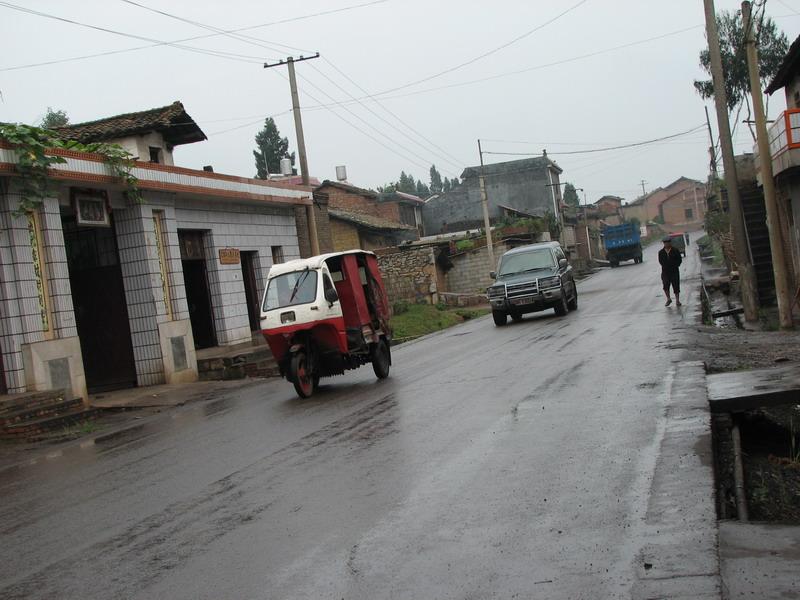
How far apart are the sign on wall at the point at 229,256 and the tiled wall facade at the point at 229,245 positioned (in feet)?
0.34

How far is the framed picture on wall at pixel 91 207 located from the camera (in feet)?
58.2

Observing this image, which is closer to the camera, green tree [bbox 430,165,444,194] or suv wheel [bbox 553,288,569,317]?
suv wheel [bbox 553,288,569,317]

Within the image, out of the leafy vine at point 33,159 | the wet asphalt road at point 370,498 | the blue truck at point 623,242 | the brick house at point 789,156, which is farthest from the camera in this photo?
the blue truck at point 623,242

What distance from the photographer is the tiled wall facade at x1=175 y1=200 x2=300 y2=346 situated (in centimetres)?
2259

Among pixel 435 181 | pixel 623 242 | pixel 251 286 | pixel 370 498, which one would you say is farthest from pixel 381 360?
pixel 435 181

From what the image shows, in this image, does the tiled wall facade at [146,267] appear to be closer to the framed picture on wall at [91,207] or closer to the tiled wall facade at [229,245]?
the tiled wall facade at [229,245]

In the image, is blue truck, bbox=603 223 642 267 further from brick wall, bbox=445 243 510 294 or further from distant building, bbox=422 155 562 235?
brick wall, bbox=445 243 510 294

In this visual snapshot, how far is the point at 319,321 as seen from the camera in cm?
1409

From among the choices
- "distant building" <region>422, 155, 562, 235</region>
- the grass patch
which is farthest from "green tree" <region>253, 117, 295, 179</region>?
the grass patch

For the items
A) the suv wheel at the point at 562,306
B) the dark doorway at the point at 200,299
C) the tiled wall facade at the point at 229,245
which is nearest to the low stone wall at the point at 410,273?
the tiled wall facade at the point at 229,245

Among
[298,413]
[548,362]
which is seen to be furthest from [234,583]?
[548,362]

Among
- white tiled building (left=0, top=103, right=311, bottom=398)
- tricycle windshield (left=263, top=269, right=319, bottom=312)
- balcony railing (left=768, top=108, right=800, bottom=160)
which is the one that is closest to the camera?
tricycle windshield (left=263, top=269, right=319, bottom=312)

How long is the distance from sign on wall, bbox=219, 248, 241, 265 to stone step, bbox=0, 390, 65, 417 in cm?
833

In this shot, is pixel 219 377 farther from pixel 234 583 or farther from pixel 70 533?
pixel 234 583
